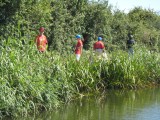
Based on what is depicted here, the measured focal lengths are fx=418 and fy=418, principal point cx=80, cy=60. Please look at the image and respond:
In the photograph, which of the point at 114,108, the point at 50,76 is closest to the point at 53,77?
the point at 50,76

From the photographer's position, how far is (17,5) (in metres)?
17.7

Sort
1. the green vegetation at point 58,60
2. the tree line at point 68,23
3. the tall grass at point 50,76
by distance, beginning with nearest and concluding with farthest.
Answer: the tall grass at point 50,76 → the green vegetation at point 58,60 → the tree line at point 68,23

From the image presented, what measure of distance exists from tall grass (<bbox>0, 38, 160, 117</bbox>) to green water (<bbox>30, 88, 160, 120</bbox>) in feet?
1.05

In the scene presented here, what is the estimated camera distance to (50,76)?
12.2 metres

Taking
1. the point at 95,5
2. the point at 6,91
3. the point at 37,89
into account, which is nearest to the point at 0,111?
the point at 6,91

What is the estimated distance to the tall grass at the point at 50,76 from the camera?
10719mm

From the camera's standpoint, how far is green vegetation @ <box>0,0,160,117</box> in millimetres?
10945

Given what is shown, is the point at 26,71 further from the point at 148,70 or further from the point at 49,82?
the point at 148,70

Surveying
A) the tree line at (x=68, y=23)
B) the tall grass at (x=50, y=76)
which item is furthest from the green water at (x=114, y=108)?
the tree line at (x=68, y=23)

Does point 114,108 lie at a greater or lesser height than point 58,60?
lesser

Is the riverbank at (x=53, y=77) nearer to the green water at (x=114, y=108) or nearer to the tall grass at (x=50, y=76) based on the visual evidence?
the tall grass at (x=50, y=76)

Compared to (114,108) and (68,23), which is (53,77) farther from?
(68,23)

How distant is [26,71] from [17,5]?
6.97 metres

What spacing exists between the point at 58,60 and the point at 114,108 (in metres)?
2.28
